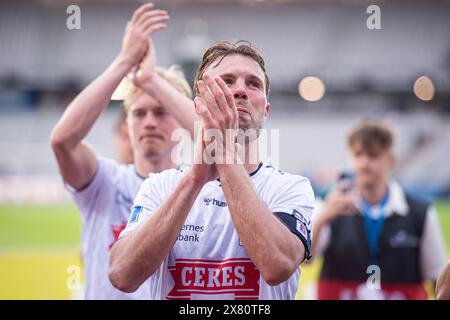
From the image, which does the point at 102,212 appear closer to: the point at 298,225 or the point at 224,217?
the point at 224,217

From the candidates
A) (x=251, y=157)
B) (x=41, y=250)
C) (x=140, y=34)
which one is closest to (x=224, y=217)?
(x=251, y=157)

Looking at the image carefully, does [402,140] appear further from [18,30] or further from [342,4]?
[18,30]

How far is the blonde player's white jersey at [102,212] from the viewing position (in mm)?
4426

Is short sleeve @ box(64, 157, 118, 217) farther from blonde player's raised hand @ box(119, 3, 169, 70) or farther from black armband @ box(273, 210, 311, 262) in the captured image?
black armband @ box(273, 210, 311, 262)

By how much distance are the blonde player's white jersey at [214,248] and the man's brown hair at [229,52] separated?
55 centimetres

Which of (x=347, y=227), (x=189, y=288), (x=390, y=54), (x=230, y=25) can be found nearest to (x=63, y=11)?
(x=230, y=25)

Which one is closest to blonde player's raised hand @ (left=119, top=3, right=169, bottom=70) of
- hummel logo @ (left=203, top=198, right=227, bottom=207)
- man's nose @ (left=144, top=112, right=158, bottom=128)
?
man's nose @ (left=144, top=112, right=158, bottom=128)

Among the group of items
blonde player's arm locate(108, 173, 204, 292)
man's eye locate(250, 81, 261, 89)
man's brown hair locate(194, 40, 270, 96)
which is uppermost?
man's brown hair locate(194, 40, 270, 96)

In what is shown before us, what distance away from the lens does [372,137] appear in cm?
593

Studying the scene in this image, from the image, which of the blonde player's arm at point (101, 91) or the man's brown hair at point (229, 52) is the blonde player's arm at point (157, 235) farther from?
the blonde player's arm at point (101, 91)

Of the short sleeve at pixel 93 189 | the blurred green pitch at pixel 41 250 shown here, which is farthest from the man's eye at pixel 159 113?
the blurred green pitch at pixel 41 250

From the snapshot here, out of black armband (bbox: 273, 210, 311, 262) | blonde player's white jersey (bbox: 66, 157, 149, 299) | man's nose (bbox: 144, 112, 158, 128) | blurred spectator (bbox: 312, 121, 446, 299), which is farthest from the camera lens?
blurred spectator (bbox: 312, 121, 446, 299)

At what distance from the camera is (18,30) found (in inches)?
1252

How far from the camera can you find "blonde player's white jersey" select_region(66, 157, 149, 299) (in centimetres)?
443
